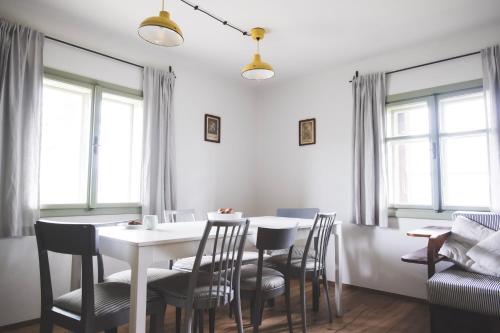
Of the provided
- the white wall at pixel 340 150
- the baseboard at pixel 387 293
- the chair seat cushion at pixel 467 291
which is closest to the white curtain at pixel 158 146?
the white wall at pixel 340 150

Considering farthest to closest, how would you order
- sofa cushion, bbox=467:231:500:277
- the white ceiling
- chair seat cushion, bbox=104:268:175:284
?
the white ceiling
sofa cushion, bbox=467:231:500:277
chair seat cushion, bbox=104:268:175:284

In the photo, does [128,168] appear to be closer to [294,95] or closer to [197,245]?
[197,245]

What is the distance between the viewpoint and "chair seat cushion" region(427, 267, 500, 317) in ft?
6.89

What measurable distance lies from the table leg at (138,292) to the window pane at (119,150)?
5.89 feet

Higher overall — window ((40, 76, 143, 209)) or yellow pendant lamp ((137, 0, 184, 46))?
yellow pendant lamp ((137, 0, 184, 46))

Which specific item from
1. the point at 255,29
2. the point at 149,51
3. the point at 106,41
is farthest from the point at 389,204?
the point at 106,41

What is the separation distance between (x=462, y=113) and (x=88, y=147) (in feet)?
11.5

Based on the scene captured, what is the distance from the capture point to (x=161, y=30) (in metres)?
2.12

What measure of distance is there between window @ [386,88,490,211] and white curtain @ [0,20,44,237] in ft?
10.7

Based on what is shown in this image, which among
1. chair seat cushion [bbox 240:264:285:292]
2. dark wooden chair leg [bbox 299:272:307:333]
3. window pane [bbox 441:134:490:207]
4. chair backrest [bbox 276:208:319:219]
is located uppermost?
window pane [bbox 441:134:490:207]

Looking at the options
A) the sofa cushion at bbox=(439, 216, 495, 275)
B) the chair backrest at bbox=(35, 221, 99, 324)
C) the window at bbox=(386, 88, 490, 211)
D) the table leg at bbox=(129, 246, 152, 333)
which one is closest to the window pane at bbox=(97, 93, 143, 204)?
the chair backrest at bbox=(35, 221, 99, 324)

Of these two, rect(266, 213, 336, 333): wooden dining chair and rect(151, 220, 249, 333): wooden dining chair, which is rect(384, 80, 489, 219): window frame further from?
rect(151, 220, 249, 333): wooden dining chair

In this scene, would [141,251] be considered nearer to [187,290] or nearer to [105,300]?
[105,300]

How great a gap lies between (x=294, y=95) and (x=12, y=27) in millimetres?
3036
